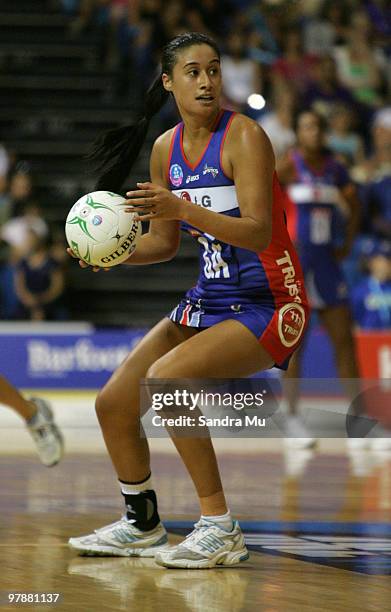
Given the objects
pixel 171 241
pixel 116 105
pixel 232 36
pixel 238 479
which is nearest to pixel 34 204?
pixel 116 105

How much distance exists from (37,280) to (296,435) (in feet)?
12.9

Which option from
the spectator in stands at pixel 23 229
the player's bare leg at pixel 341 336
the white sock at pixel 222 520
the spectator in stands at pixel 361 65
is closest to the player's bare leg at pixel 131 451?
the white sock at pixel 222 520

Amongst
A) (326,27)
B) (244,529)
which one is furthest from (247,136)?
(326,27)

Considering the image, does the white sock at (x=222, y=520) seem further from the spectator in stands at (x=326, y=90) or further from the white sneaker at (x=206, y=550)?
the spectator in stands at (x=326, y=90)

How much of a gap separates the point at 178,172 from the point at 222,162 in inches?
9.1

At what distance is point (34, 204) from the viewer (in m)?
13.3

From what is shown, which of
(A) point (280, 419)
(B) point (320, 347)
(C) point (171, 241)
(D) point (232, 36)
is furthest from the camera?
(D) point (232, 36)

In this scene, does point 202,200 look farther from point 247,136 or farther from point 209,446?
point 209,446

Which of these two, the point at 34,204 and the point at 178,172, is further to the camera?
the point at 34,204

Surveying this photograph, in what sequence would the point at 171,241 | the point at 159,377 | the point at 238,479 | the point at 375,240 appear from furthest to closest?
the point at 375,240, the point at 238,479, the point at 171,241, the point at 159,377

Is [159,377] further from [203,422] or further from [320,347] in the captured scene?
[320,347]

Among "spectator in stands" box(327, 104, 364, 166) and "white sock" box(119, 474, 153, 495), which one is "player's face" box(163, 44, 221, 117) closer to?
"white sock" box(119, 474, 153, 495)

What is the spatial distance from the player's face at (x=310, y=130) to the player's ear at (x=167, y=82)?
411 cm

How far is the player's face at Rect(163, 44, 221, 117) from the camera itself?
5.08 metres
